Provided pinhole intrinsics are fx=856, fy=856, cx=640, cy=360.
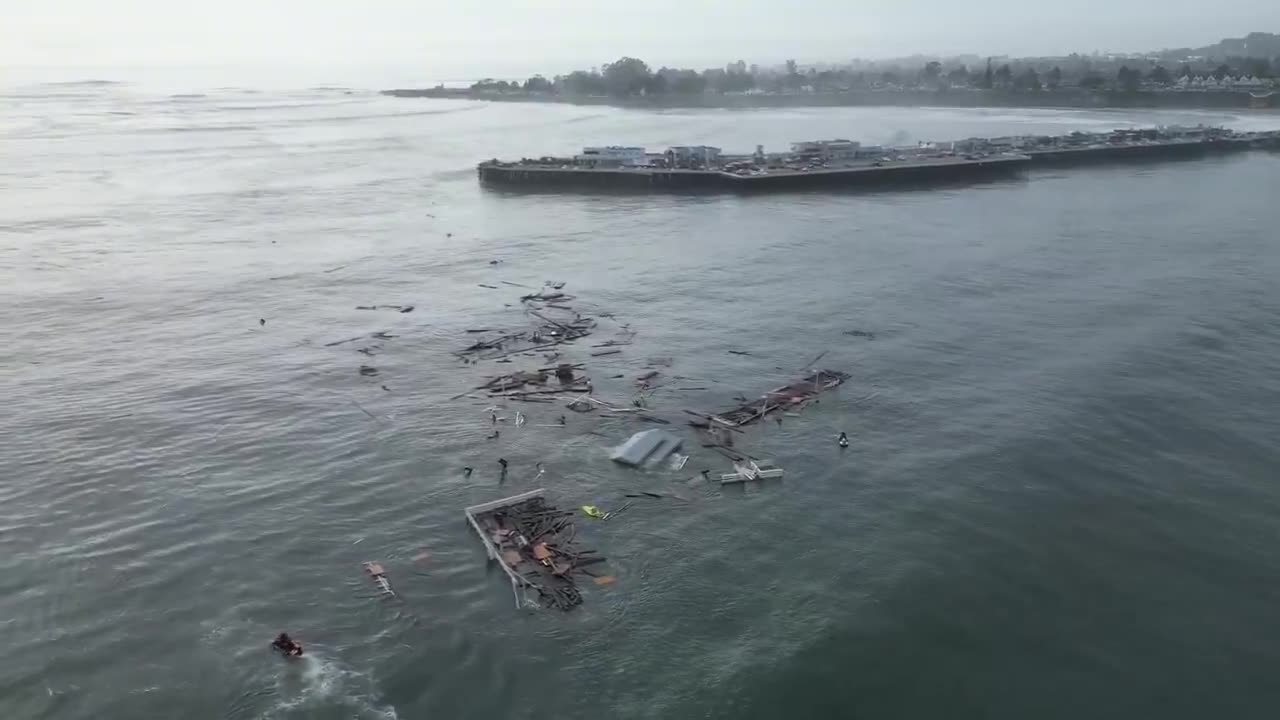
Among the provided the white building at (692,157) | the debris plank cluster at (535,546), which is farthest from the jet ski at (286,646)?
the white building at (692,157)

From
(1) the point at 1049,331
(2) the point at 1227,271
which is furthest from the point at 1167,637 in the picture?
(2) the point at 1227,271

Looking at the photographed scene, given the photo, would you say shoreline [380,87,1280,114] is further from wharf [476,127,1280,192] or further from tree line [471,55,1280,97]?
wharf [476,127,1280,192]

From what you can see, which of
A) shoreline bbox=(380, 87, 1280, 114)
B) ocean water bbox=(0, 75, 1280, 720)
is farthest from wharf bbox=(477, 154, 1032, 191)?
shoreline bbox=(380, 87, 1280, 114)

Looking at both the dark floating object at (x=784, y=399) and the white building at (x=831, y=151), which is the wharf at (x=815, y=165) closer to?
the white building at (x=831, y=151)

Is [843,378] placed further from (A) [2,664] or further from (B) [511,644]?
(A) [2,664]

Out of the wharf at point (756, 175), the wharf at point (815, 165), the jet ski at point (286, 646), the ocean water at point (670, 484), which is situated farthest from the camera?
the wharf at point (815, 165)

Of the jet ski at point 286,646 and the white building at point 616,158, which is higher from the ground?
the white building at point 616,158

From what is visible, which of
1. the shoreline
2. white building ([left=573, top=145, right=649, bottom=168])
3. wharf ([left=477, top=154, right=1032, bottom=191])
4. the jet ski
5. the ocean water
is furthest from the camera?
the shoreline
